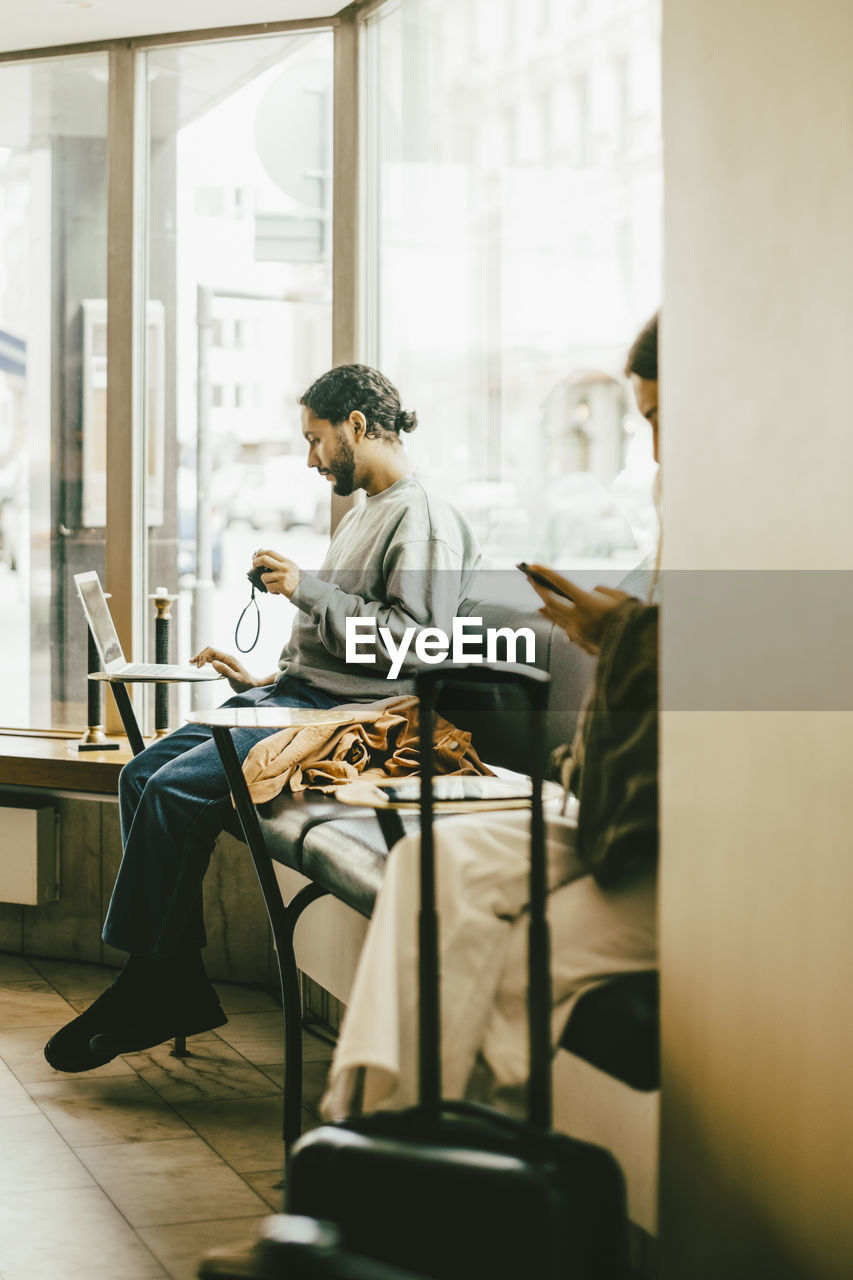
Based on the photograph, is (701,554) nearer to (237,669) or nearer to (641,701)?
(641,701)

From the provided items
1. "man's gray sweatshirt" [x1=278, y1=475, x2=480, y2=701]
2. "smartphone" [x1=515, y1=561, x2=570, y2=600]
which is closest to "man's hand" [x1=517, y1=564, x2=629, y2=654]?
"smartphone" [x1=515, y1=561, x2=570, y2=600]

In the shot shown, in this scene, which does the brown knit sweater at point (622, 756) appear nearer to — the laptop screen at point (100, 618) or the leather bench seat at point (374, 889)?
the leather bench seat at point (374, 889)

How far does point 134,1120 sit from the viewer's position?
2.64m

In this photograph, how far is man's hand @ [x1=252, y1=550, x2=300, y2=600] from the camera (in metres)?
2.88

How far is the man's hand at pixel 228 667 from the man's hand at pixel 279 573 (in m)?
0.33

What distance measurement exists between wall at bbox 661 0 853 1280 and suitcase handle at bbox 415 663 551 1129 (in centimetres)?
15

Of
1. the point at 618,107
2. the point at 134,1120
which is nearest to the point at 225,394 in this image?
the point at 618,107

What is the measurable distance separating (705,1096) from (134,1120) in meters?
1.51

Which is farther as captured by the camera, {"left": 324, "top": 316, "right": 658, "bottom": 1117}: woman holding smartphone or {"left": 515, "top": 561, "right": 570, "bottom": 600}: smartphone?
{"left": 515, "top": 561, "right": 570, "bottom": 600}: smartphone

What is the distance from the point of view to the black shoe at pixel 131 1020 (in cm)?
267

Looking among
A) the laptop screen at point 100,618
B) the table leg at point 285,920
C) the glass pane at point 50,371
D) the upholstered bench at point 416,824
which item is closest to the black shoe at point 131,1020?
the upholstered bench at point 416,824

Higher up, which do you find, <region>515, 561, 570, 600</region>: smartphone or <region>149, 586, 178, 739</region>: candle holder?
<region>515, 561, 570, 600</region>: smartphone

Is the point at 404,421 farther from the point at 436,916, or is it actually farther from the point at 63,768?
the point at 436,916

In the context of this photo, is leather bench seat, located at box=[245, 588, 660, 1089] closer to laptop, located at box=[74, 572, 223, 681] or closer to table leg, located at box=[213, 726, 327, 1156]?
table leg, located at box=[213, 726, 327, 1156]
